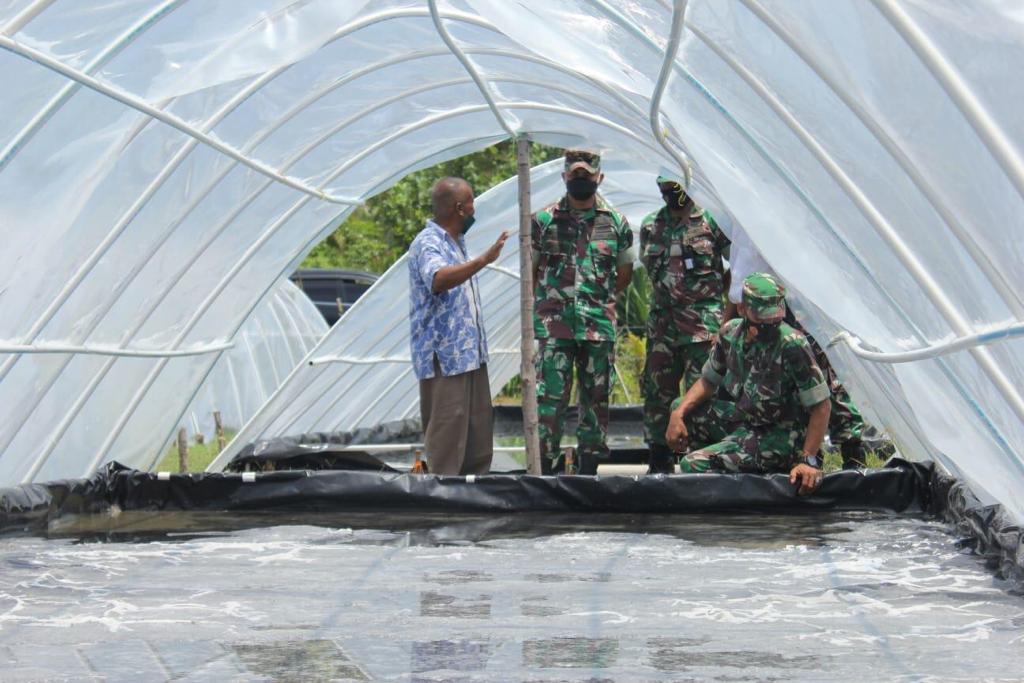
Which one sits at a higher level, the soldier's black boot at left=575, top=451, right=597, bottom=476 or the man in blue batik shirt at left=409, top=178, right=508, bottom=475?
the man in blue batik shirt at left=409, top=178, right=508, bottom=475

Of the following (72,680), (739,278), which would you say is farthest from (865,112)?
(739,278)

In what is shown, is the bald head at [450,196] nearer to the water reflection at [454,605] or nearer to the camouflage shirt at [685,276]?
the camouflage shirt at [685,276]

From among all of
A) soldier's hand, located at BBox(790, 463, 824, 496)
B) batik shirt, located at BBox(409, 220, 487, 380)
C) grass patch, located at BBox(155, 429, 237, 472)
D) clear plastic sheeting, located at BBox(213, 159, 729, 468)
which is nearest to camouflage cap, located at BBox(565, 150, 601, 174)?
clear plastic sheeting, located at BBox(213, 159, 729, 468)

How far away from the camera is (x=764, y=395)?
728 centimetres

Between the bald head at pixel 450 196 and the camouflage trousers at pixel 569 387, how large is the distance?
4.09 ft

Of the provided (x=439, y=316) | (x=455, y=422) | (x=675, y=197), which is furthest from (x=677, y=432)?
(x=675, y=197)

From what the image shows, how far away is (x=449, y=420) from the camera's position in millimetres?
7531

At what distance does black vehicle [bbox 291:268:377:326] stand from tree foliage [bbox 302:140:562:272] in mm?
1625

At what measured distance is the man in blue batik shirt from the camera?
24.6 feet

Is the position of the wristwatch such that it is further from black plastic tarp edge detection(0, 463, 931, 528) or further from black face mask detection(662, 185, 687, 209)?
black face mask detection(662, 185, 687, 209)

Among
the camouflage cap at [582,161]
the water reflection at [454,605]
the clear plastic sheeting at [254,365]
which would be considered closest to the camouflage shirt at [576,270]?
the camouflage cap at [582,161]

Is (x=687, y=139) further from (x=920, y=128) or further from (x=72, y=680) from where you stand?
(x=72, y=680)

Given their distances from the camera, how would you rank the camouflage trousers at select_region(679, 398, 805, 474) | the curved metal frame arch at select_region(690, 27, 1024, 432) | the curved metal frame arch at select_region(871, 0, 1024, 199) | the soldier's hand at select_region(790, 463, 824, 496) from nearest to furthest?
the curved metal frame arch at select_region(871, 0, 1024, 199)
the curved metal frame arch at select_region(690, 27, 1024, 432)
the soldier's hand at select_region(790, 463, 824, 496)
the camouflage trousers at select_region(679, 398, 805, 474)

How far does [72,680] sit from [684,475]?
382 centimetres
